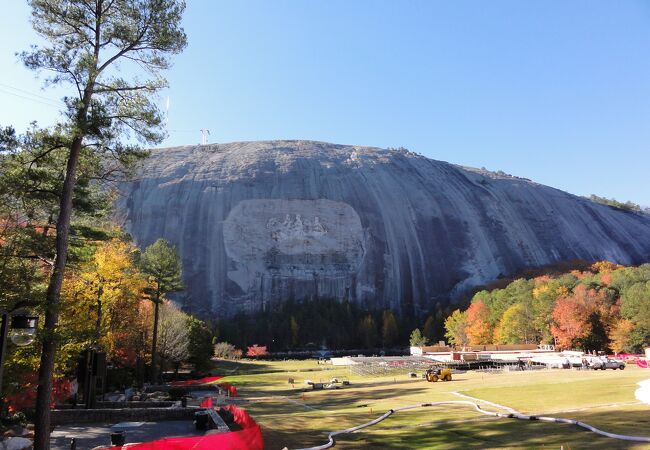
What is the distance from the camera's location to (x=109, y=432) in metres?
17.6

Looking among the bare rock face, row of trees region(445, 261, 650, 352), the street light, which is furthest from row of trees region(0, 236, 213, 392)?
the bare rock face

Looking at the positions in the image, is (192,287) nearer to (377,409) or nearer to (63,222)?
(377,409)

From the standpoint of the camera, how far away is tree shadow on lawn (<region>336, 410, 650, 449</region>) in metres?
13.0

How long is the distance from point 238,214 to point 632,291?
78209mm

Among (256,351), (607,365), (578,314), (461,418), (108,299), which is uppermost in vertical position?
(108,299)

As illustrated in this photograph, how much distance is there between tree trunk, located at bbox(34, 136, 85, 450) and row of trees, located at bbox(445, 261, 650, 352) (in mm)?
61751

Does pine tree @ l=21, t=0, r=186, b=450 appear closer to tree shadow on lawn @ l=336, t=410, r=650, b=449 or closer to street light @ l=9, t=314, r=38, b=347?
street light @ l=9, t=314, r=38, b=347

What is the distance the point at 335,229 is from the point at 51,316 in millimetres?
100239

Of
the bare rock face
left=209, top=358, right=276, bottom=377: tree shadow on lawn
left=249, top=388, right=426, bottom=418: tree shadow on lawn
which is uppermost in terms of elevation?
the bare rock face

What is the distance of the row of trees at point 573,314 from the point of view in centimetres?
5747

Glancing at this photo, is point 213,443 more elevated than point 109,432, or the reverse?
point 213,443

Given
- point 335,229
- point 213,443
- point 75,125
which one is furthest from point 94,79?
point 335,229

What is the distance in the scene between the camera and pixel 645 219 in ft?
478

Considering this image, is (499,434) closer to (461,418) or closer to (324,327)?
(461,418)
